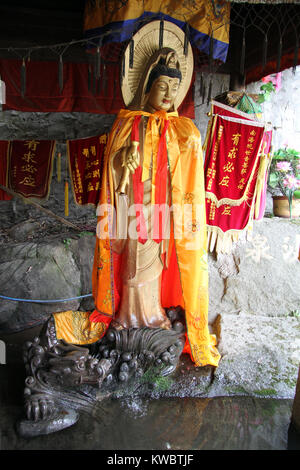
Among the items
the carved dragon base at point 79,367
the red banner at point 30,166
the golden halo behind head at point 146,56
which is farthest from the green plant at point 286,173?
the red banner at point 30,166

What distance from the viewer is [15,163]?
4.68m

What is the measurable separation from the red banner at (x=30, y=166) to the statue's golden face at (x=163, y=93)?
263 centimetres

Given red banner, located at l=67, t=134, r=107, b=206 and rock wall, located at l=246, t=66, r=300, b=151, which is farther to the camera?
rock wall, located at l=246, t=66, r=300, b=151

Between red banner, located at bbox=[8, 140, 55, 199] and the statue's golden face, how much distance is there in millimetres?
2628

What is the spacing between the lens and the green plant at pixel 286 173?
4188 mm

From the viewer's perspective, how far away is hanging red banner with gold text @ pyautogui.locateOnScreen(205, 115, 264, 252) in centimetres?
368

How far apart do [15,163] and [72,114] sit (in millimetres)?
1505

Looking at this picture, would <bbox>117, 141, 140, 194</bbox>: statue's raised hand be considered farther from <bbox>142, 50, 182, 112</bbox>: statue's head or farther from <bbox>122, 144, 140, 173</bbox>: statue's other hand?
<bbox>142, 50, 182, 112</bbox>: statue's head

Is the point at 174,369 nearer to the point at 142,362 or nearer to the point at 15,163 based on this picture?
the point at 142,362

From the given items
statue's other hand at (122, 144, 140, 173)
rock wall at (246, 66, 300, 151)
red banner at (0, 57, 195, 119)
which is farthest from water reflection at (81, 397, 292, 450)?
rock wall at (246, 66, 300, 151)

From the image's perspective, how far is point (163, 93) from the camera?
2.47 meters

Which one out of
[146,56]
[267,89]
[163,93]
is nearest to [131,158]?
[163,93]

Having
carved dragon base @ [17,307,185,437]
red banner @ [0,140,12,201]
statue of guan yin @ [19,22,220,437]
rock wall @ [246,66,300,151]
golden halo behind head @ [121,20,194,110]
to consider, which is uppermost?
rock wall @ [246,66,300,151]

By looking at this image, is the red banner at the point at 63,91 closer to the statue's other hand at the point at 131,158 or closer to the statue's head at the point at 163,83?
the statue's head at the point at 163,83
